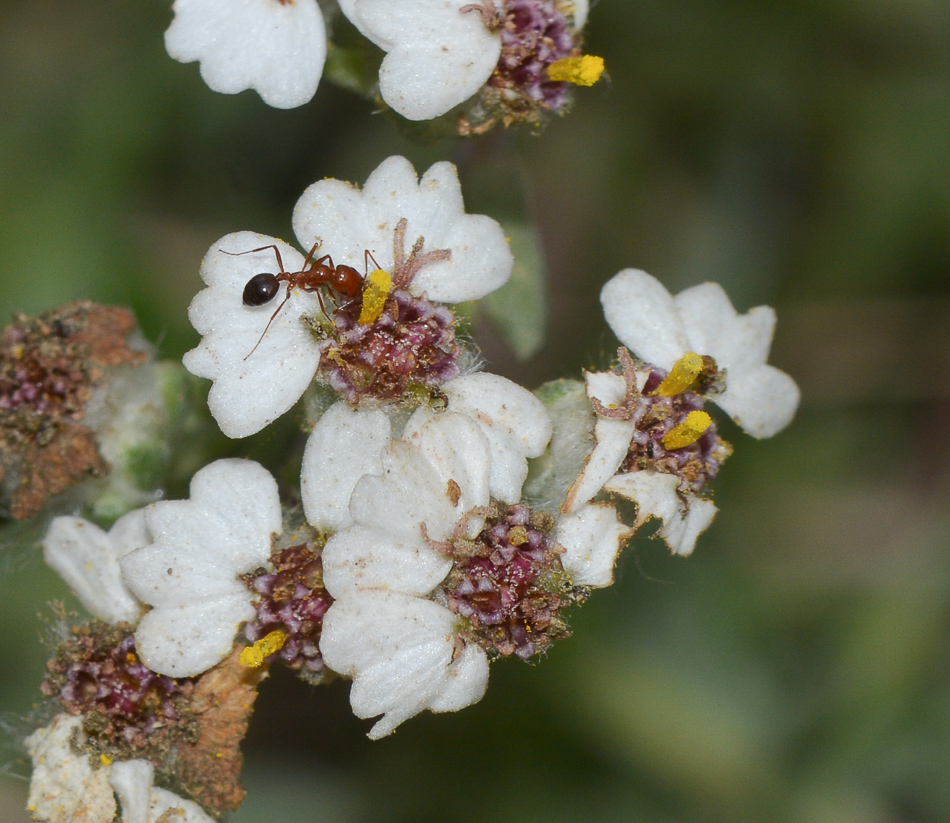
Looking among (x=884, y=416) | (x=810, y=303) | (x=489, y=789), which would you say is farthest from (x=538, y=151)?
(x=489, y=789)

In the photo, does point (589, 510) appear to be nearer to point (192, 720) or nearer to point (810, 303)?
point (192, 720)

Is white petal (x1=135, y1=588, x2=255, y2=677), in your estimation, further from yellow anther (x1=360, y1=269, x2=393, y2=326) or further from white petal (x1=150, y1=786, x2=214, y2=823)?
yellow anther (x1=360, y1=269, x2=393, y2=326)

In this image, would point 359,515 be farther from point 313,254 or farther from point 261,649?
point 313,254

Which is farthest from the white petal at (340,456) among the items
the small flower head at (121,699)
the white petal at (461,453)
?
the small flower head at (121,699)

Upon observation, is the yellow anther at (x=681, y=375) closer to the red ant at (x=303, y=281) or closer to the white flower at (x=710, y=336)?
the white flower at (x=710, y=336)

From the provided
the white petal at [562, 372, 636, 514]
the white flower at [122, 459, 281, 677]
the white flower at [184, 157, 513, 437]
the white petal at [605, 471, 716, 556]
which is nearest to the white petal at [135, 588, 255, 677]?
the white flower at [122, 459, 281, 677]
